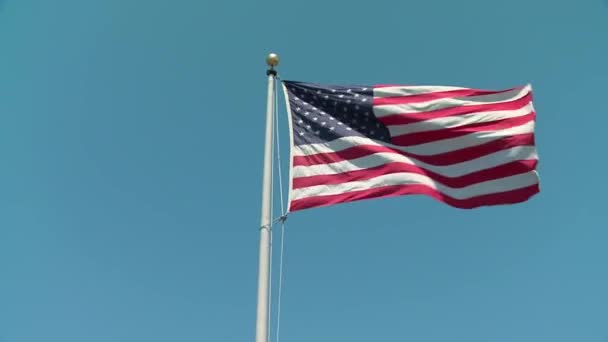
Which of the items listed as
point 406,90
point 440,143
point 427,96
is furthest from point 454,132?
point 406,90

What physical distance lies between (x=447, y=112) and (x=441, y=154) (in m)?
0.87

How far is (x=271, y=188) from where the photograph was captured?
10422 millimetres

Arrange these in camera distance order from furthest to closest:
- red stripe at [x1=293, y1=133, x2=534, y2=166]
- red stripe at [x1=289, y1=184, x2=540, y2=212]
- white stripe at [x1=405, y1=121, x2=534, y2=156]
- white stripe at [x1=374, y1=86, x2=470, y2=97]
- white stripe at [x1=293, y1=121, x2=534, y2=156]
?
1. white stripe at [x1=374, y1=86, x2=470, y2=97]
2. white stripe at [x1=405, y1=121, x2=534, y2=156]
3. white stripe at [x1=293, y1=121, x2=534, y2=156]
4. red stripe at [x1=293, y1=133, x2=534, y2=166]
5. red stripe at [x1=289, y1=184, x2=540, y2=212]

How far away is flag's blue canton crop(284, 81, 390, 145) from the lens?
39.9 ft

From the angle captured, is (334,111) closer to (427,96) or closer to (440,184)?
(427,96)

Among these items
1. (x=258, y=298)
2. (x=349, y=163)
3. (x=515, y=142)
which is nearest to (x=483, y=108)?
(x=515, y=142)

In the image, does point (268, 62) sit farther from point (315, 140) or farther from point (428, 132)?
point (428, 132)

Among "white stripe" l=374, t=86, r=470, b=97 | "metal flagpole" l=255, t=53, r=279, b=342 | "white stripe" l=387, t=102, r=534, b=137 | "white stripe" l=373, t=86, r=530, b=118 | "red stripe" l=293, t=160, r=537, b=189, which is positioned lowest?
"metal flagpole" l=255, t=53, r=279, b=342

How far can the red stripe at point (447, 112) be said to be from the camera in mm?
12461

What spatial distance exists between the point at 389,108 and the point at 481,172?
209 centimetres

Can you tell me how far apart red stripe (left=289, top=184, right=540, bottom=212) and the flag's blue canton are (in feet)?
4.00

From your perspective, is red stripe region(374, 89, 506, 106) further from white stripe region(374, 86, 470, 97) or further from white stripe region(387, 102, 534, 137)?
white stripe region(387, 102, 534, 137)

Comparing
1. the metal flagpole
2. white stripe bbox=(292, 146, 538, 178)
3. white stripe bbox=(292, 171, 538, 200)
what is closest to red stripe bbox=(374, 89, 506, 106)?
white stripe bbox=(292, 146, 538, 178)

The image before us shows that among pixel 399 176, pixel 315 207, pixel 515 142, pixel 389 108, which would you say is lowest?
pixel 315 207
